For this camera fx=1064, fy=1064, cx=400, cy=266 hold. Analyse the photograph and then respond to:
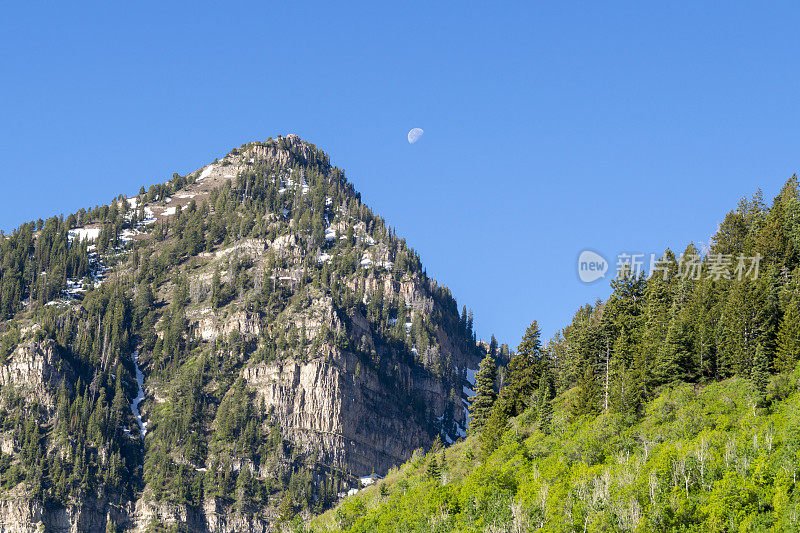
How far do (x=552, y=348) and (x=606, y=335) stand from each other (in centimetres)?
A: 3193

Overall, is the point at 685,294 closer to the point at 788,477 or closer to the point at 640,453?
the point at 640,453

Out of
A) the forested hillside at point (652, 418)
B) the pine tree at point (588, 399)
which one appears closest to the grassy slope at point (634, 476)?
the forested hillside at point (652, 418)

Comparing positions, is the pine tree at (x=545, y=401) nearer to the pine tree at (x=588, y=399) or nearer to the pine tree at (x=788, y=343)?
the pine tree at (x=588, y=399)

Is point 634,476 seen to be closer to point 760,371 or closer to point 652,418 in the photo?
point 652,418

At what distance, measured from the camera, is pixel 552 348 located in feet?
647

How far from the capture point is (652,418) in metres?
142

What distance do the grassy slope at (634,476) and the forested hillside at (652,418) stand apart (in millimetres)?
213

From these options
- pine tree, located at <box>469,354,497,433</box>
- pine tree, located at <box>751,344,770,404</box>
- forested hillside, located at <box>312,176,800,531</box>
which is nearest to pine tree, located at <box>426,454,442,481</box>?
forested hillside, located at <box>312,176,800,531</box>

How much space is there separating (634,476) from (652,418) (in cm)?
1854

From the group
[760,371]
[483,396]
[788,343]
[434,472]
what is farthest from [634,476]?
[483,396]

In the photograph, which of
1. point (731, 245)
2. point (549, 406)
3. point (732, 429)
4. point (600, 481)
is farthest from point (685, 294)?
point (600, 481)

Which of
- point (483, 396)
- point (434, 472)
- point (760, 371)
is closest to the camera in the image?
point (760, 371)

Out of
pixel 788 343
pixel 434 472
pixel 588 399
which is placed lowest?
pixel 434 472

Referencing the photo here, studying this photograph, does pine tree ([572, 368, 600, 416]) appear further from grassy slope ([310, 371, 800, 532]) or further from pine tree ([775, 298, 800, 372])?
pine tree ([775, 298, 800, 372])
